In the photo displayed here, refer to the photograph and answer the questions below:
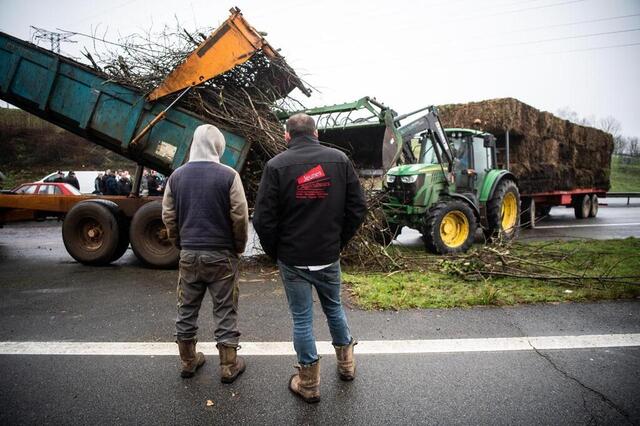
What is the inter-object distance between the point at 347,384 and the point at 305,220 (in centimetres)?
129

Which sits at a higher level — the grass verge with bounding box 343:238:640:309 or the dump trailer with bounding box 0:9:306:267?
the dump trailer with bounding box 0:9:306:267

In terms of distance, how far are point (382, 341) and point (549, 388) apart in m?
1.34

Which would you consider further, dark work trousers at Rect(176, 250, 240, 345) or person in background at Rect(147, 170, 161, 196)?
person in background at Rect(147, 170, 161, 196)

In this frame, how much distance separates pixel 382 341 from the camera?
3439mm

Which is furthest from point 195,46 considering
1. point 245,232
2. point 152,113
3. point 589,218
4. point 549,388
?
point 589,218

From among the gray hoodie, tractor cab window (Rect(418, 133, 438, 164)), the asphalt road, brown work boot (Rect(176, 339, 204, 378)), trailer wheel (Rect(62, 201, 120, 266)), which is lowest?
the asphalt road

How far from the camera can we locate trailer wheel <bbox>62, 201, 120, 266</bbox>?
6.28 m

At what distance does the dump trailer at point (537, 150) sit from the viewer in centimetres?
1141

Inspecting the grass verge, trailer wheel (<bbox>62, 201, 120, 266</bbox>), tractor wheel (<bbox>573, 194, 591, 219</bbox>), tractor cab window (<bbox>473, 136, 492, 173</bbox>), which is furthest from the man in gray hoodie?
tractor wheel (<bbox>573, 194, 591, 219</bbox>)

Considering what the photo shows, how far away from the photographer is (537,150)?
39.3 feet

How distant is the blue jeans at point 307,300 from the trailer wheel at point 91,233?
486 centimetres

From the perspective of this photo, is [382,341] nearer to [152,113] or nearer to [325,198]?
[325,198]

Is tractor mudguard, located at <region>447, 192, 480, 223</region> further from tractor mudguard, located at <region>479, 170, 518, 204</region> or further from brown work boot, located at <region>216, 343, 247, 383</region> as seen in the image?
brown work boot, located at <region>216, 343, 247, 383</region>

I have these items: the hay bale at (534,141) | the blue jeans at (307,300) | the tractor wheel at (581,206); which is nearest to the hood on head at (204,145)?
the blue jeans at (307,300)
